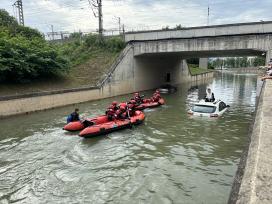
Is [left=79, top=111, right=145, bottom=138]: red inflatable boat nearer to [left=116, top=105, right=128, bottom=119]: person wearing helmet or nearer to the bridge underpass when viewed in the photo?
[left=116, top=105, right=128, bottom=119]: person wearing helmet

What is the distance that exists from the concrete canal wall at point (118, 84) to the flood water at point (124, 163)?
2339 mm

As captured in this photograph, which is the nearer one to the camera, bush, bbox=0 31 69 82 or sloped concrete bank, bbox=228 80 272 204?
sloped concrete bank, bbox=228 80 272 204

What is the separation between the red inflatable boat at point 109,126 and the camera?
13328 mm

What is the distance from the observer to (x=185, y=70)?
51906 millimetres

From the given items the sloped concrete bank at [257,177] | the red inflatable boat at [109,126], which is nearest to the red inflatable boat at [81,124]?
the red inflatable boat at [109,126]

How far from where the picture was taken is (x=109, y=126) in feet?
46.5

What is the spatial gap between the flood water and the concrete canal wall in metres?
2.34

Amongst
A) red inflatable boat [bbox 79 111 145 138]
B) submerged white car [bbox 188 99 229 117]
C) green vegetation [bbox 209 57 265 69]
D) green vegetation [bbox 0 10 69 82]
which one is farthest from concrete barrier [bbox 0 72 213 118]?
green vegetation [bbox 209 57 265 69]

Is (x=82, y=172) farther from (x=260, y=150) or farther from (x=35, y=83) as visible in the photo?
(x=35, y=83)

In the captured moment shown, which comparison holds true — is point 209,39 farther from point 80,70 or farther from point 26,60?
point 26,60

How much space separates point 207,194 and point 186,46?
2240cm

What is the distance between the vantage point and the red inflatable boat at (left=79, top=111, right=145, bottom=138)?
13.3 metres

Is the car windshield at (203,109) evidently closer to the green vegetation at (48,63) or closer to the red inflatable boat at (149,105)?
the red inflatable boat at (149,105)

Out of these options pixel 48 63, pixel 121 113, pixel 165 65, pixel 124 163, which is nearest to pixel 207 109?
pixel 121 113
